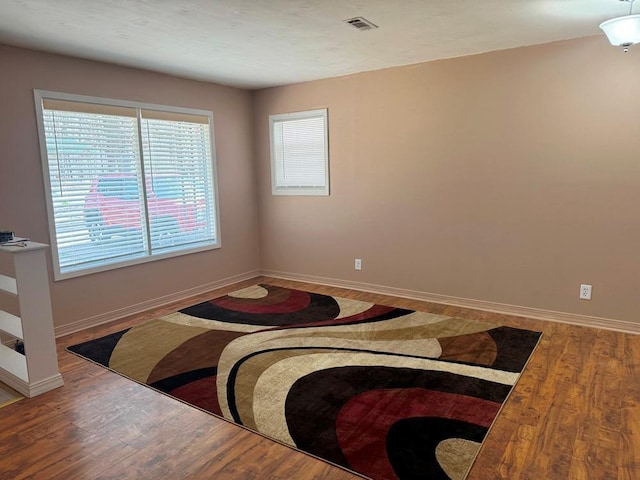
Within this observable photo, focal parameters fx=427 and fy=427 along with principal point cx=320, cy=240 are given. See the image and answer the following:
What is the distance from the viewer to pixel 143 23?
3.03 meters

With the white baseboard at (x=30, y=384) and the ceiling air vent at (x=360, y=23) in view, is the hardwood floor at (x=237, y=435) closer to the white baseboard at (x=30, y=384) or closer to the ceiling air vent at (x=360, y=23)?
the white baseboard at (x=30, y=384)

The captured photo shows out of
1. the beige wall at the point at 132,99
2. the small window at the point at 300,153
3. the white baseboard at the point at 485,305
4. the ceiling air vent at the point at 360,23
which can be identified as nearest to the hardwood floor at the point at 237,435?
the white baseboard at the point at 485,305

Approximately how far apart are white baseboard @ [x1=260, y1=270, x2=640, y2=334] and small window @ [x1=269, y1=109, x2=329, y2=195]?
114 centimetres

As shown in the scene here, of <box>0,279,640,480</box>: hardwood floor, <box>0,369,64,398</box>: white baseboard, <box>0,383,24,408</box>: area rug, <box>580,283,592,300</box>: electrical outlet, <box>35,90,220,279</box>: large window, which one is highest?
<box>35,90,220,279</box>: large window

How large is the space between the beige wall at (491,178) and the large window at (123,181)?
4.28 ft

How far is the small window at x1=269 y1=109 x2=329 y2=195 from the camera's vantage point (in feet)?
17.2

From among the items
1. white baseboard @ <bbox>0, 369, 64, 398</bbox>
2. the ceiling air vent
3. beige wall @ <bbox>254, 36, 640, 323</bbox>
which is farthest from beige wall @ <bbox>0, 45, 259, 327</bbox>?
the ceiling air vent

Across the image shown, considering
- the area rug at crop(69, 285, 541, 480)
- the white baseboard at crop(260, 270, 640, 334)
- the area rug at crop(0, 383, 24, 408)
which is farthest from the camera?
the white baseboard at crop(260, 270, 640, 334)

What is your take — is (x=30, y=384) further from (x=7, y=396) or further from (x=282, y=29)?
(x=282, y=29)

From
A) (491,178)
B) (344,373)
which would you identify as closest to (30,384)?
(344,373)

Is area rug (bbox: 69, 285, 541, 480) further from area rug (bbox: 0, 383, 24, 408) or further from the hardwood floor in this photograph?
area rug (bbox: 0, 383, 24, 408)

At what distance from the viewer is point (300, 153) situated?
543 cm

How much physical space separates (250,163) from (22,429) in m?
4.05

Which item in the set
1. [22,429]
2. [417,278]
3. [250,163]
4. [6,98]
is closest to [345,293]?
[417,278]
